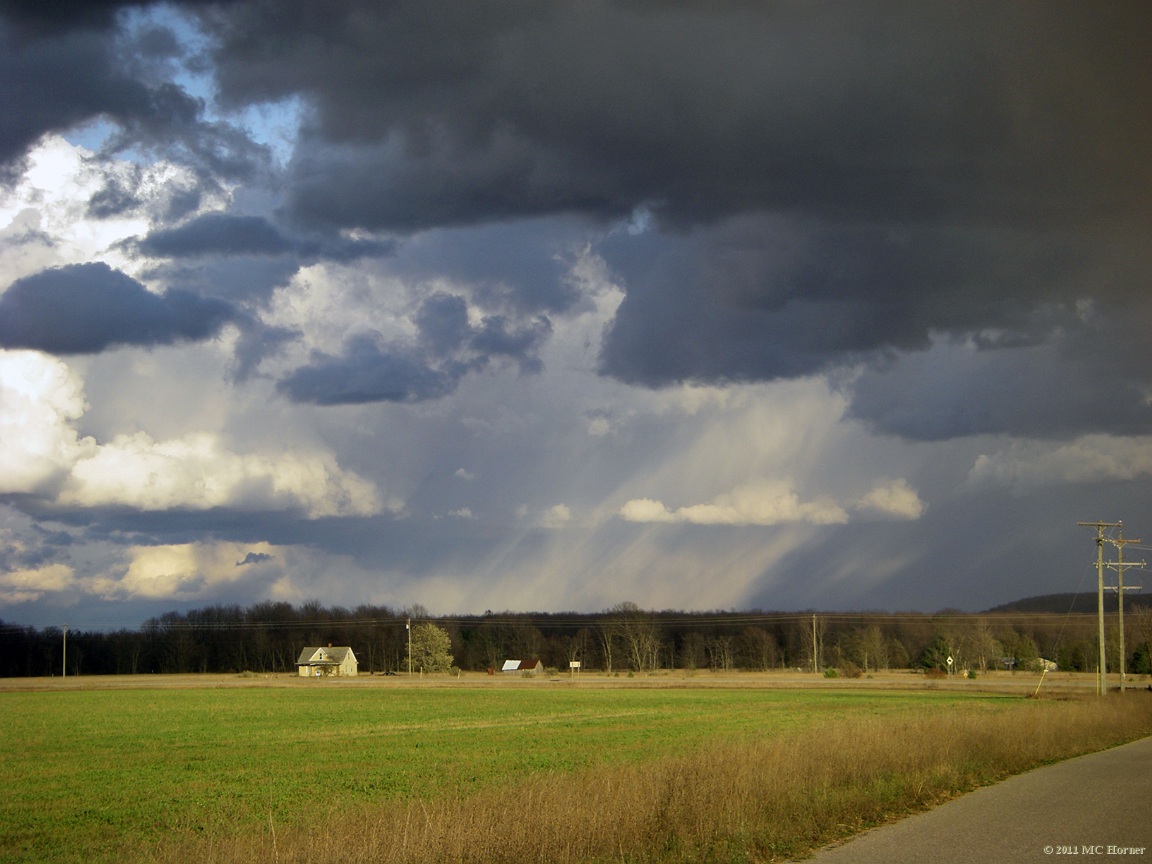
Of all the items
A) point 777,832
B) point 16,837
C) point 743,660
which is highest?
point 777,832

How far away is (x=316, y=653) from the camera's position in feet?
584

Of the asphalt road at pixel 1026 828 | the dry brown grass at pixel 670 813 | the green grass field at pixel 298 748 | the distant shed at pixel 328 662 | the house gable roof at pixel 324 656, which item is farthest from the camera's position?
the house gable roof at pixel 324 656

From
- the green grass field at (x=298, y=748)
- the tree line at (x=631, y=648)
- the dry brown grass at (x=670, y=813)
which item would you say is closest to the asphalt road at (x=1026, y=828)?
the dry brown grass at (x=670, y=813)

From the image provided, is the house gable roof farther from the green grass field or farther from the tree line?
the green grass field

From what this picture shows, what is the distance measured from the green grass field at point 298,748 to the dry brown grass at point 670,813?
4.00 m

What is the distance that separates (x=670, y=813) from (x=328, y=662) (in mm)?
165165

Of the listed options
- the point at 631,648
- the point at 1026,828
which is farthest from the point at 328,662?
the point at 1026,828

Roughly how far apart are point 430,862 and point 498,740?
30.3m

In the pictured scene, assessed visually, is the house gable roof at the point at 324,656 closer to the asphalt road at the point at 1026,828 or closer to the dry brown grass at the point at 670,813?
the dry brown grass at the point at 670,813

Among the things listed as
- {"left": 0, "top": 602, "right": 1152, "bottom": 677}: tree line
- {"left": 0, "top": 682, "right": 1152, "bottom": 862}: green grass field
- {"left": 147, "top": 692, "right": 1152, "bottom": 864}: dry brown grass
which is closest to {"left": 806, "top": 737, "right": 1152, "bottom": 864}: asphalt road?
{"left": 147, "top": 692, "right": 1152, "bottom": 864}: dry brown grass

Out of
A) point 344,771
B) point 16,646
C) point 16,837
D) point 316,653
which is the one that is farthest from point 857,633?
point 16,837

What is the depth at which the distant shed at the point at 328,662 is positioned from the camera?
547 ft

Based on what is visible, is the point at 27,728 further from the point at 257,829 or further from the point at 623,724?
the point at 257,829

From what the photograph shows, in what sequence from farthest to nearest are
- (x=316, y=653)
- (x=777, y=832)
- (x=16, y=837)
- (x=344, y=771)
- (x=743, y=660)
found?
(x=743, y=660), (x=316, y=653), (x=344, y=771), (x=16, y=837), (x=777, y=832)
